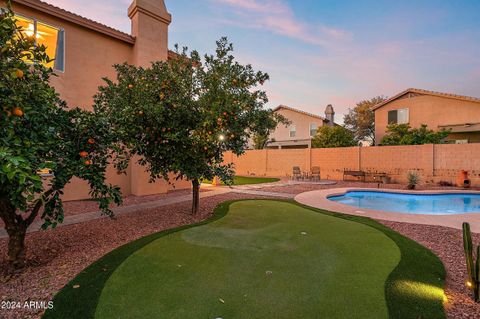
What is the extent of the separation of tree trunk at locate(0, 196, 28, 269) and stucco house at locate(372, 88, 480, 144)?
27.3 m

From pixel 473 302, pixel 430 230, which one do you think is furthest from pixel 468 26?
pixel 473 302

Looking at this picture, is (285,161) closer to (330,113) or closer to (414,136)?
(414,136)

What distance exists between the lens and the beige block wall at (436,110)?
20453 millimetres

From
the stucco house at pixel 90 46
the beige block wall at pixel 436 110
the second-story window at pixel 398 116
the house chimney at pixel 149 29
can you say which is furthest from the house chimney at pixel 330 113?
the house chimney at pixel 149 29

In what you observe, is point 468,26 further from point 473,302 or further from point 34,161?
point 34,161

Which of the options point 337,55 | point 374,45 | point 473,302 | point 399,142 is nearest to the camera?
point 473,302

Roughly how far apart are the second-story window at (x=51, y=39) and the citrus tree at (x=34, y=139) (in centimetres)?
726

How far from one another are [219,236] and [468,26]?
55.9 feet

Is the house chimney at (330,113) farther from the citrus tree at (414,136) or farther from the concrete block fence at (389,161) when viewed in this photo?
the concrete block fence at (389,161)

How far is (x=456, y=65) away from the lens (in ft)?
51.3

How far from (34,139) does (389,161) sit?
20.1 meters

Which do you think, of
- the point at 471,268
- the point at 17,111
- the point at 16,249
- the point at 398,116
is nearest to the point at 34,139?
the point at 17,111

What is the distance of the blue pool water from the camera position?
11.0 metres

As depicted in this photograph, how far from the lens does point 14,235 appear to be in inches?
174
